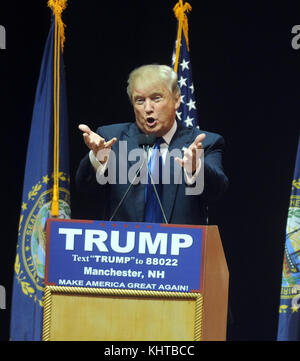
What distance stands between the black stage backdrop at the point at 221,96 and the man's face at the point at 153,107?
4.61ft

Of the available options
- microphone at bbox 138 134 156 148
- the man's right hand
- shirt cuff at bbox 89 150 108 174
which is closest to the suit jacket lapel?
microphone at bbox 138 134 156 148

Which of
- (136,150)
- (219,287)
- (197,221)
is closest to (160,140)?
(136,150)

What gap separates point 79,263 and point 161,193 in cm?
80

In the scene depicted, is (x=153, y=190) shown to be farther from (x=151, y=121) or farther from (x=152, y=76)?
(x=152, y=76)

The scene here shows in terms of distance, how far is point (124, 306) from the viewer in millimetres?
2711

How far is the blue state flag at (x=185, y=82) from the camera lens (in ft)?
13.9

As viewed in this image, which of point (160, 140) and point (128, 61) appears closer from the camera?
point (160, 140)

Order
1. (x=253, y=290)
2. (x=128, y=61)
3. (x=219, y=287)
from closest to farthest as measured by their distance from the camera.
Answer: (x=219, y=287)
(x=253, y=290)
(x=128, y=61)

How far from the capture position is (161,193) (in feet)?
11.3

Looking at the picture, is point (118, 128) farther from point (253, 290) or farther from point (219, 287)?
point (253, 290)

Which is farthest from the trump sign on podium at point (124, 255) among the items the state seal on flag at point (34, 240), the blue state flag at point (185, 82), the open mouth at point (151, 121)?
the blue state flag at point (185, 82)

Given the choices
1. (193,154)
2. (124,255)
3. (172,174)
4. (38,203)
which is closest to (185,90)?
(172,174)

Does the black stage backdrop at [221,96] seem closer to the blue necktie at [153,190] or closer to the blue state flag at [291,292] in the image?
the blue state flag at [291,292]
